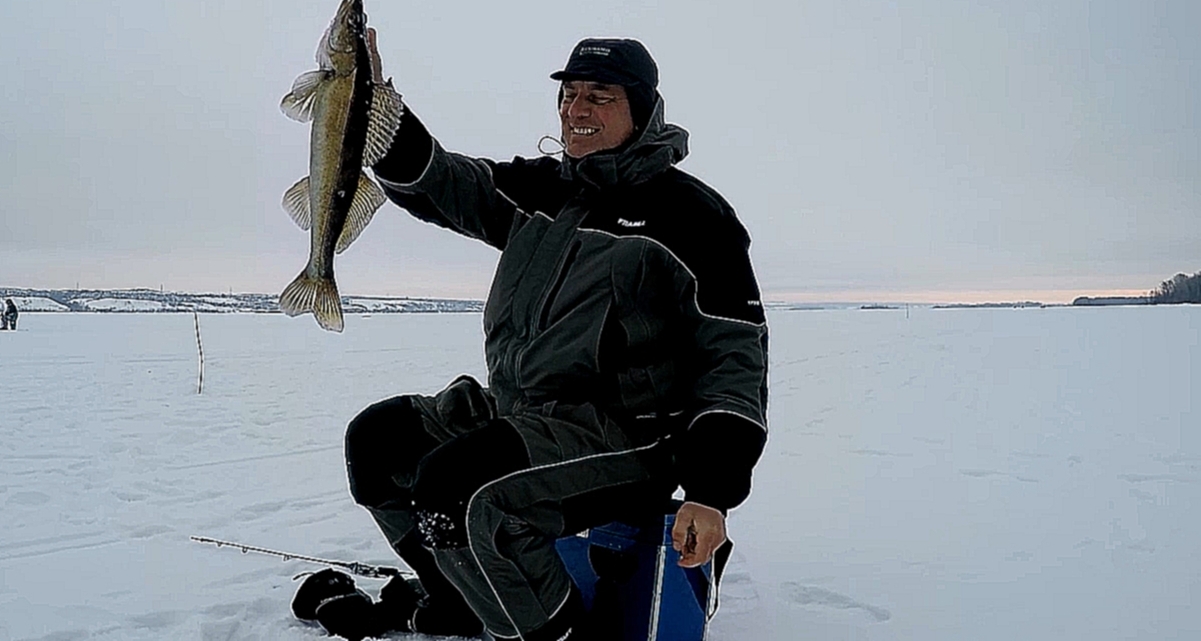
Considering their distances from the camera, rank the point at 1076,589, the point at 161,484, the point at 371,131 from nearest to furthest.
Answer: the point at 371,131 < the point at 1076,589 < the point at 161,484

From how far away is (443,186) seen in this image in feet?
10.3

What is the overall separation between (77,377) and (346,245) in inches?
525

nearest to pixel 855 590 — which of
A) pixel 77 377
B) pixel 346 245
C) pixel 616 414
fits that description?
pixel 616 414

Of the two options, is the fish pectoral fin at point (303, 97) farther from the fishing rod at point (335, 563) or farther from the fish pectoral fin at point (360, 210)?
the fishing rod at point (335, 563)

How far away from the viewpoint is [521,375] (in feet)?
9.14

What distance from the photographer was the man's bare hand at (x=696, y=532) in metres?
2.46

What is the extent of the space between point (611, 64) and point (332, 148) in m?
0.89

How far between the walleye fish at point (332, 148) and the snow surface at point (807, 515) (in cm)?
125

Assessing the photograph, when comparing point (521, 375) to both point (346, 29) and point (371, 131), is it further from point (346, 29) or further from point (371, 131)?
point (346, 29)

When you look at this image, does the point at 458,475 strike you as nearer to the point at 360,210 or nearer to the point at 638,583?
the point at 638,583

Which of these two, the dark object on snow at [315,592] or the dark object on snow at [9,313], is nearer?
the dark object on snow at [315,592]

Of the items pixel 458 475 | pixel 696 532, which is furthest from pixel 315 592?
pixel 696 532

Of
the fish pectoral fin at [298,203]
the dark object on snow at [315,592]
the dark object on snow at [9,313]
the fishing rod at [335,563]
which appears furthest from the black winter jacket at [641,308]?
the dark object on snow at [9,313]

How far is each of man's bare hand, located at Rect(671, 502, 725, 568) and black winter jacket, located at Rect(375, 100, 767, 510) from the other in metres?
0.03
